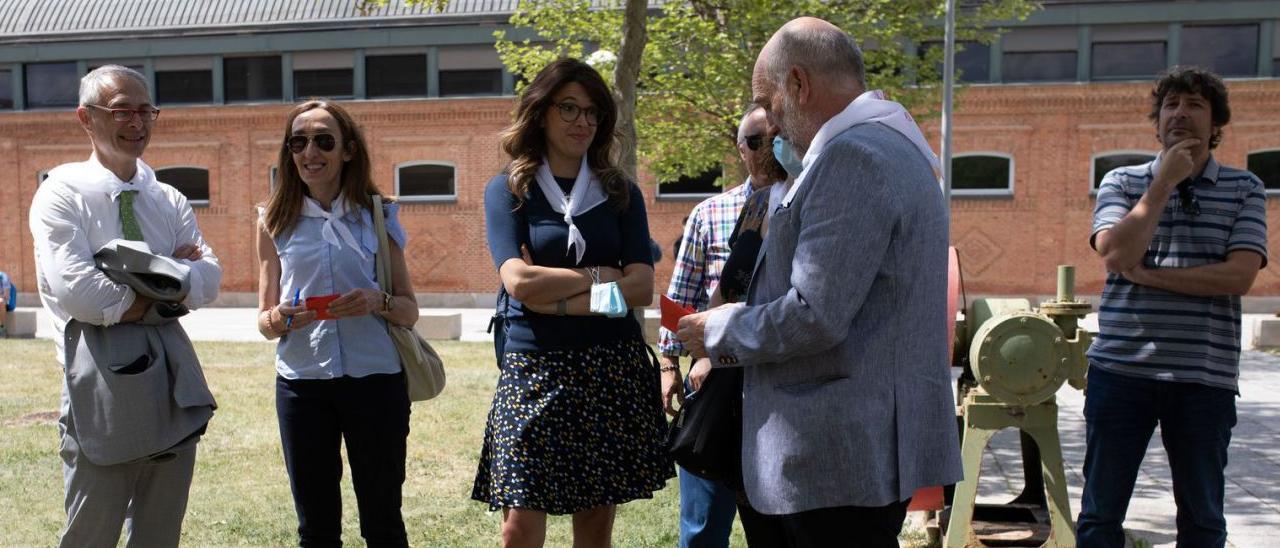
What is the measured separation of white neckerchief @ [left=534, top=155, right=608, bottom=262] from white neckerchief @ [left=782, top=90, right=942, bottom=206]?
1218mm

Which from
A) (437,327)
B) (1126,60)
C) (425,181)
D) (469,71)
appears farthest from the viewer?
(425,181)

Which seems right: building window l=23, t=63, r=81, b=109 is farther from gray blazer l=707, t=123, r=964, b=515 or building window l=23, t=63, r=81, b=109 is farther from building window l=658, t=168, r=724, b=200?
gray blazer l=707, t=123, r=964, b=515

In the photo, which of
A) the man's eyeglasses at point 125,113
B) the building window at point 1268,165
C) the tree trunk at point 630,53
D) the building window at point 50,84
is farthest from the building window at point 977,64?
the man's eyeglasses at point 125,113

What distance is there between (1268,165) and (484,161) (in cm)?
1910

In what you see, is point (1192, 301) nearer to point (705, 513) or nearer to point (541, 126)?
point (705, 513)

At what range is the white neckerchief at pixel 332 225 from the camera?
418cm

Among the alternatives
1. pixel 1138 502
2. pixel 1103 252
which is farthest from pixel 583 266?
pixel 1138 502

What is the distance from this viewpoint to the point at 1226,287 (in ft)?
13.1

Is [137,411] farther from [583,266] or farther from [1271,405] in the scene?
[1271,405]

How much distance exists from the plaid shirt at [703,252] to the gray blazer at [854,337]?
158cm

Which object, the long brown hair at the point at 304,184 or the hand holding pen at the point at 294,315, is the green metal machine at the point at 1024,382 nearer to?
the long brown hair at the point at 304,184

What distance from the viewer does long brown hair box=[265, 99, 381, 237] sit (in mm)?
4211

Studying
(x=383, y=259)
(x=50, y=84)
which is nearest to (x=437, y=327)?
(x=383, y=259)

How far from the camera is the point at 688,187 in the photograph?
2923 cm
